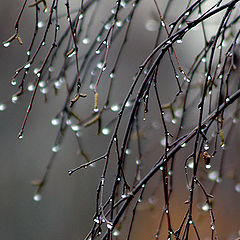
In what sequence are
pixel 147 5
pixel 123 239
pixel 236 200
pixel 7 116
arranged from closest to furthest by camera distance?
pixel 236 200 < pixel 123 239 < pixel 7 116 < pixel 147 5

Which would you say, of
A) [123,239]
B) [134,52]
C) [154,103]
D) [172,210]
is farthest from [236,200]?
[134,52]

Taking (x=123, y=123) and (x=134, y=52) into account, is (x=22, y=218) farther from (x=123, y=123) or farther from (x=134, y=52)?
(x=134, y=52)

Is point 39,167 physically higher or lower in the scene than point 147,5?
lower

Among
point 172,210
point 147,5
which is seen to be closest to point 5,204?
point 172,210

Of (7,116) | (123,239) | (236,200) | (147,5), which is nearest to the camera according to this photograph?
(236,200)

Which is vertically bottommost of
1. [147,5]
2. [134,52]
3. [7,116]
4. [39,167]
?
[39,167]

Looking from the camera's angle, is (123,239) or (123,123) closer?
(123,239)
